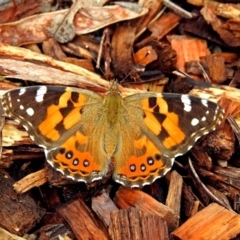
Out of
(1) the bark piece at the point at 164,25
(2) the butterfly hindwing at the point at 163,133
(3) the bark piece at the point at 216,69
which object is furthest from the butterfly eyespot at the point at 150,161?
(1) the bark piece at the point at 164,25

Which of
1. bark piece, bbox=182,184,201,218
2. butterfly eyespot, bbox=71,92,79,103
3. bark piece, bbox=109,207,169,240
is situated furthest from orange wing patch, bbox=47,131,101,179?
bark piece, bbox=182,184,201,218

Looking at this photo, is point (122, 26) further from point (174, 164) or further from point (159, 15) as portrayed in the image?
point (174, 164)

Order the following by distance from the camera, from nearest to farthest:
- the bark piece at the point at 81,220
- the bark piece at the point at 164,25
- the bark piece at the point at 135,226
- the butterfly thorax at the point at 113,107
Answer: the bark piece at the point at 135,226, the bark piece at the point at 81,220, the butterfly thorax at the point at 113,107, the bark piece at the point at 164,25

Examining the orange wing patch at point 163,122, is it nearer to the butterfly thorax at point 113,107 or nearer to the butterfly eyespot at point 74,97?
the butterfly thorax at point 113,107

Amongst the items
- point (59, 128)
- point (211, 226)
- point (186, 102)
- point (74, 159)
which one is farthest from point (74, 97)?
point (211, 226)

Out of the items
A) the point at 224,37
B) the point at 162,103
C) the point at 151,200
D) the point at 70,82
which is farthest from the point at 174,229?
the point at 224,37

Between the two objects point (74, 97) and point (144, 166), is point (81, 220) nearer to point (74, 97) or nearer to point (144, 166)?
point (144, 166)

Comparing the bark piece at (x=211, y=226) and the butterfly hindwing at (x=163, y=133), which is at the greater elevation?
the butterfly hindwing at (x=163, y=133)
